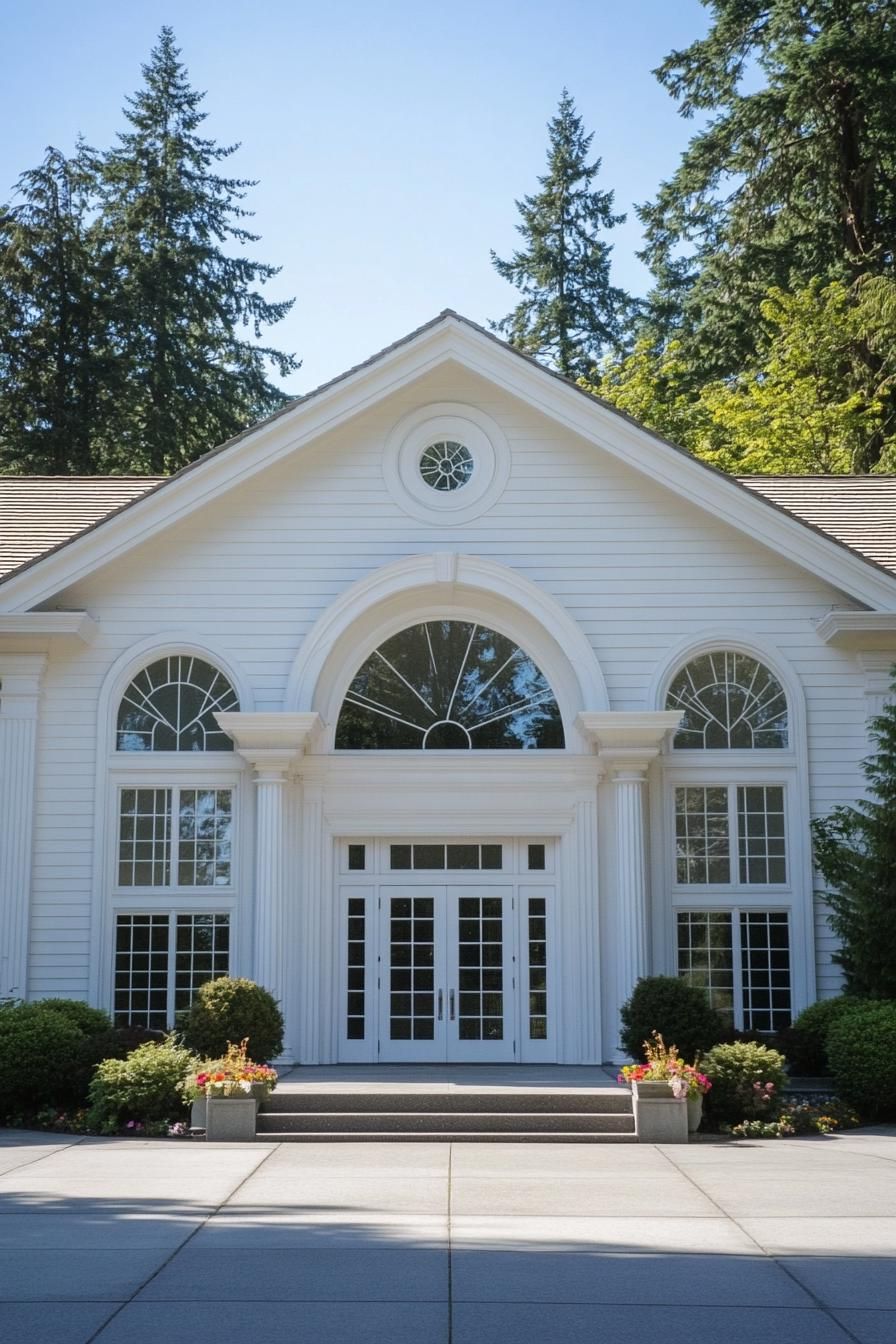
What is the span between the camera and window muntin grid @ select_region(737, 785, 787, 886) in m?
17.9

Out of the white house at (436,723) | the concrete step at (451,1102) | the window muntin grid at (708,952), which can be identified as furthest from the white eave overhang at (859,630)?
the concrete step at (451,1102)

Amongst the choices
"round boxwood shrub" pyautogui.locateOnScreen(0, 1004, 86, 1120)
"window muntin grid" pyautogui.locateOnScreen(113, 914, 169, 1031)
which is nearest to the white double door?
"window muntin grid" pyautogui.locateOnScreen(113, 914, 169, 1031)

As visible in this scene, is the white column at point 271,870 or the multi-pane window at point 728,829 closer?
the white column at point 271,870

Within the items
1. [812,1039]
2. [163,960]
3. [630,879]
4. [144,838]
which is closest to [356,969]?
[163,960]

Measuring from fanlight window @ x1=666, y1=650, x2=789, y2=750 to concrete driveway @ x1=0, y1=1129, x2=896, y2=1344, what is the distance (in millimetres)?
6231

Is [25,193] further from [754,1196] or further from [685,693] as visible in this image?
[754,1196]

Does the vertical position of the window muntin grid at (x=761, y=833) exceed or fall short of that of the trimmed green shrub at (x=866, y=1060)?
it exceeds it

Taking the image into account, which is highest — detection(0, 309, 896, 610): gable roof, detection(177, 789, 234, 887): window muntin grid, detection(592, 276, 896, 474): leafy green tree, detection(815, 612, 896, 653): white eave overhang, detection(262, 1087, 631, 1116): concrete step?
detection(592, 276, 896, 474): leafy green tree

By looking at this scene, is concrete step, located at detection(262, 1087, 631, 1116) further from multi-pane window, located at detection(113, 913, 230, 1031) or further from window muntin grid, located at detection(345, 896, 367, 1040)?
multi-pane window, located at detection(113, 913, 230, 1031)

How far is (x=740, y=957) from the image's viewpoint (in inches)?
696

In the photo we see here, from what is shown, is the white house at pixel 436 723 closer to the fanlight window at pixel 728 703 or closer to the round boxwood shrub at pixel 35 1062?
the fanlight window at pixel 728 703

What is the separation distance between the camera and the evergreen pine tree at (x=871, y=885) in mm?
15867

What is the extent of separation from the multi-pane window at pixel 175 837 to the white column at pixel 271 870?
566 millimetres

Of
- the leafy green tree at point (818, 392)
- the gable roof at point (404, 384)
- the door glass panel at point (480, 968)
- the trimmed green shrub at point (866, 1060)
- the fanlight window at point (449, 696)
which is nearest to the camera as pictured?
the trimmed green shrub at point (866, 1060)
